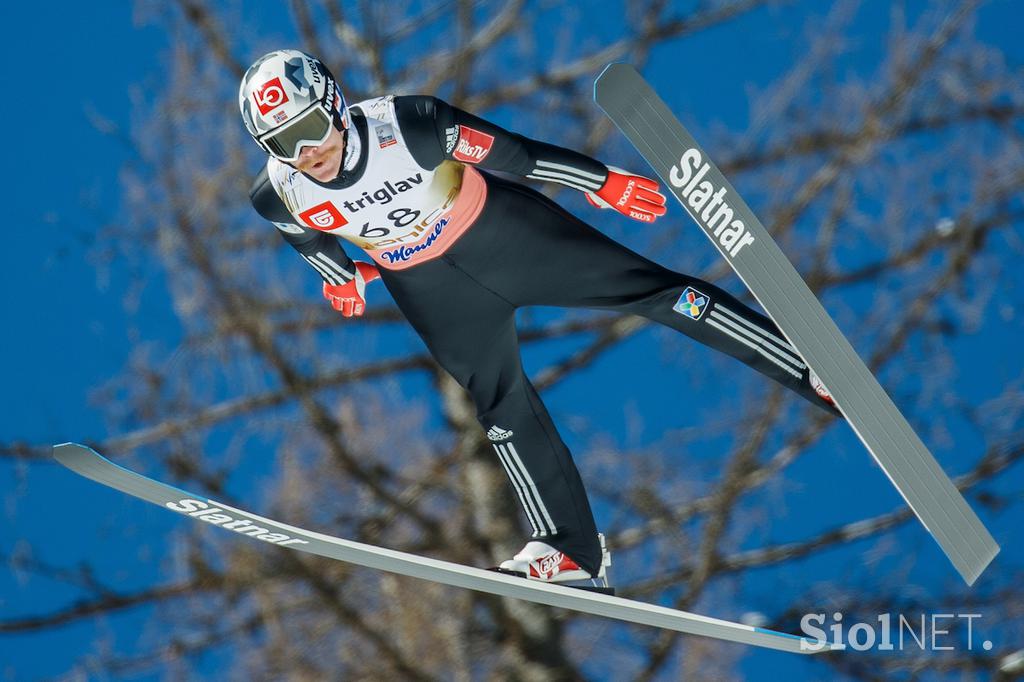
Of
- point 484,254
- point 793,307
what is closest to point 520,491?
point 484,254

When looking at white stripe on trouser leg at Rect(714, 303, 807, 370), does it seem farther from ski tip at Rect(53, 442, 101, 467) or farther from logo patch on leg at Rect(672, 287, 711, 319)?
ski tip at Rect(53, 442, 101, 467)

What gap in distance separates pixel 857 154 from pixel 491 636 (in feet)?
9.25

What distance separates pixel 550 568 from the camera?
162 inches

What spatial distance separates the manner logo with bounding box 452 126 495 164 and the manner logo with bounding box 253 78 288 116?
461mm

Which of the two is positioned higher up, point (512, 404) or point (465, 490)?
point (465, 490)

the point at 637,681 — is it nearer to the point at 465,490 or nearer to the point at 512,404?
the point at 465,490

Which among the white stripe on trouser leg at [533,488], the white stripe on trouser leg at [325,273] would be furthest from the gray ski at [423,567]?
the white stripe on trouser leg at [325,273]

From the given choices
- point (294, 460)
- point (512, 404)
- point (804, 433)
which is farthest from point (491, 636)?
point (512, 404)

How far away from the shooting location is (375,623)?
6281 mm

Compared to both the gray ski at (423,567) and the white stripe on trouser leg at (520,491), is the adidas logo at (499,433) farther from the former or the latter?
the gray ski at (423,567)

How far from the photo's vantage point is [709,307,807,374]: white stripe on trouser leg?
3898 millimetres

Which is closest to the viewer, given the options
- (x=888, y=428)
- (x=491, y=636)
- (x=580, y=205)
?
(x=888, y=428)

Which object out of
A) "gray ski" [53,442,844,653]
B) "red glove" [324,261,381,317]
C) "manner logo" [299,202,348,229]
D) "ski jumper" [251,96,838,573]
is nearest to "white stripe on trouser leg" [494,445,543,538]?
"ski jumper" [251,96,838,573]

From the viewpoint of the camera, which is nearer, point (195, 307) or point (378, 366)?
point (195, 307)
